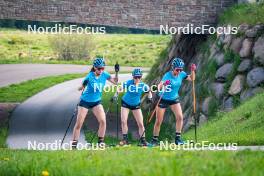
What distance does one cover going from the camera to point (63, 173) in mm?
12219

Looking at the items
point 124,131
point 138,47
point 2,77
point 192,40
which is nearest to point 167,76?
point 124,131

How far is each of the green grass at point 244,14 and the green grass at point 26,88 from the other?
1372cm

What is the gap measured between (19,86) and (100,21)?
1711 cm

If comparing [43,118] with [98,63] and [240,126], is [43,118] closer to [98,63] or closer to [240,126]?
[240,126]

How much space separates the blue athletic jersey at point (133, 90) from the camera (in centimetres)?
1930

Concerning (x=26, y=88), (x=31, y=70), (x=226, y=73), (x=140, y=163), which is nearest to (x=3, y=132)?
(x=226, y=73)

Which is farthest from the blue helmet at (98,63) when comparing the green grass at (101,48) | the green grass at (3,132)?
the green grass at (101,48)

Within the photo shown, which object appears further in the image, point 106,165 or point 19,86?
point 19,86

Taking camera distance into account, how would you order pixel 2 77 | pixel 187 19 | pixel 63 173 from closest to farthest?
pixel 63 173, pixel 187 19, pixel 2 77

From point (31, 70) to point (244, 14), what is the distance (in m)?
27.3

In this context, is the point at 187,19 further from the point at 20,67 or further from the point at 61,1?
the point at 20,67

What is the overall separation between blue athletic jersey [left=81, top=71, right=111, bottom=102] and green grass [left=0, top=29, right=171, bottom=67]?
4008cm

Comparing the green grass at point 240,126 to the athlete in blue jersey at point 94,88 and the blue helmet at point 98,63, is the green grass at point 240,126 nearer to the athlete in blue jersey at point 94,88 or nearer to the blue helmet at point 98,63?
the athlete in blue jersey at point 94,88

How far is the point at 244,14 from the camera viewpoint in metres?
28.9
